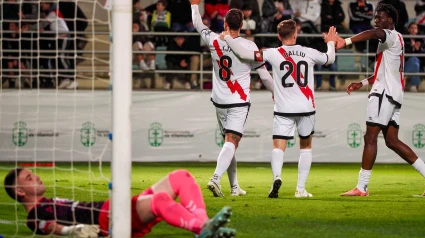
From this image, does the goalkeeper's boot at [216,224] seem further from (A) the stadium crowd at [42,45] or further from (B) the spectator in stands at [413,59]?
(B) the spectator in stands at [413,59]

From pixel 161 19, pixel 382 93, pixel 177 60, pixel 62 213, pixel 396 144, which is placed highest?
pixel 161 19

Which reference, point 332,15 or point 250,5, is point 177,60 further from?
point 332,15

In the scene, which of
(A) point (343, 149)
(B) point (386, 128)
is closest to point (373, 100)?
(B) point (386, 128)

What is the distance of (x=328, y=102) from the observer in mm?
17406

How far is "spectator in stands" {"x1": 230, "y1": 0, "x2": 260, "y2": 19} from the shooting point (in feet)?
59.5

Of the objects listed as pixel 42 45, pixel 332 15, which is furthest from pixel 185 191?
pixel 332 15


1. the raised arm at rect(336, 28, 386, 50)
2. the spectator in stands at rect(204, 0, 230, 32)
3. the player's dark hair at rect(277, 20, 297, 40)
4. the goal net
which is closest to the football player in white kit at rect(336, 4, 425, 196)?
the raised arm at rect(336, 28, 386, 50)

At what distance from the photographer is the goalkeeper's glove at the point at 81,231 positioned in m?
6.23

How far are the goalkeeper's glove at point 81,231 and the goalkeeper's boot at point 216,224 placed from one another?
83 centimetres

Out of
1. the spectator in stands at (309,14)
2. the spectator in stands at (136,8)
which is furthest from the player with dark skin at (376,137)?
the spectator in stands at (136,8)

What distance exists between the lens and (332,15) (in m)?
18.5

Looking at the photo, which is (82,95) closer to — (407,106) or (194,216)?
(407,106)

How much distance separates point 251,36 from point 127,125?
11826mm

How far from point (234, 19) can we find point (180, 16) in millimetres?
8384
